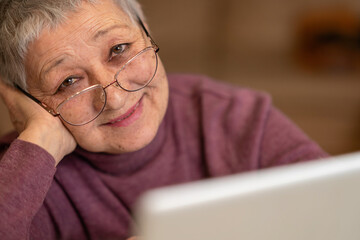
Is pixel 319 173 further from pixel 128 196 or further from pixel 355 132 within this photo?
pixel 355 132

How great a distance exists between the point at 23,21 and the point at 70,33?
128 mm

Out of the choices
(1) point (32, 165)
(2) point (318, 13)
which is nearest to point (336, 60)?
(2) point (318, 13)

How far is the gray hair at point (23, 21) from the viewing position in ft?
3.31

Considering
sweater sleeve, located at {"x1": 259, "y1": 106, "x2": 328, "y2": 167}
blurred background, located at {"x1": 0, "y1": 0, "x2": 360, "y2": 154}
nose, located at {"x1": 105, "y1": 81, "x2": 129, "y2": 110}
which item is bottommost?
blurred background, located at {"x1": 0, "y1": 0, "x2": 360, "y2": 154}

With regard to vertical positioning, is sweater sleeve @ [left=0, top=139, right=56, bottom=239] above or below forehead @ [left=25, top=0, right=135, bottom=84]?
below

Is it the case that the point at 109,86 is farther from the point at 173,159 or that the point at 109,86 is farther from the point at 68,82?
the point at 173,159

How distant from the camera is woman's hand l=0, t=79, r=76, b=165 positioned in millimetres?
1067

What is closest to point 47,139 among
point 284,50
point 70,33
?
point 70,33

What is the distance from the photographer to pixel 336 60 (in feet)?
10.4

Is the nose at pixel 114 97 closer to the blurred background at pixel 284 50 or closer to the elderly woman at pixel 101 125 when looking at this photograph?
the elderly woman at pixel 101 125

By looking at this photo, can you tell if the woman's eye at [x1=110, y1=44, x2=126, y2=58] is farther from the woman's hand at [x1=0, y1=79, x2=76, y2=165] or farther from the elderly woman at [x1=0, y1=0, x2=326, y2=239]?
the woman's hand at [x1=0, y1=79, x2=76, y2=165]

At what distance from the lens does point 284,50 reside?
130 inches

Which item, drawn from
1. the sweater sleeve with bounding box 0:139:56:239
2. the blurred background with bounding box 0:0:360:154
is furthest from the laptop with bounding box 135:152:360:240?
the blurred background with bounding box 0:0:360:154

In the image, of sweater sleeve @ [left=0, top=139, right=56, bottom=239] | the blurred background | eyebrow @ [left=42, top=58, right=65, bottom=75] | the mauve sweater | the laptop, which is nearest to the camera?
the laptop
